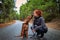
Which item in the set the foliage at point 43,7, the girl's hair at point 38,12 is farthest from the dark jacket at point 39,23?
the foliage at point 43,7

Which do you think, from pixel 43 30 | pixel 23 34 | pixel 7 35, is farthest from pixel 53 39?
pixel 7 35

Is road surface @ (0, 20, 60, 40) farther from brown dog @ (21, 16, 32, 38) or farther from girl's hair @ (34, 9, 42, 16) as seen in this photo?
girl's hair @ (34, 9, 42, 16)

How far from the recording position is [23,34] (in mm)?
3350

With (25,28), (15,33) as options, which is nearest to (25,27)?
(25,28)

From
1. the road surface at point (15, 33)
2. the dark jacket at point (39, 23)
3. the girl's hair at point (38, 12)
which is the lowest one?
the road surface at point (15, 33)

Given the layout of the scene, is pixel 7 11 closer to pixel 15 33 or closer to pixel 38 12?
pixel 15 33

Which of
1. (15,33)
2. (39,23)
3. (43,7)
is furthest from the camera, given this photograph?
(43,7)

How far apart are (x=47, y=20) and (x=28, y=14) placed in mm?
278

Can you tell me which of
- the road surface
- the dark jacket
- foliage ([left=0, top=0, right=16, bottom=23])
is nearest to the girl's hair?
the dark jacket

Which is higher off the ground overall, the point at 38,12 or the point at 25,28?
the point at 38,12

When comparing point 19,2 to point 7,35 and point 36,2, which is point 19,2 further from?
point 7,35

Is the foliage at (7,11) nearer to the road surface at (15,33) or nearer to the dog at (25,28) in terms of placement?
the road surface at (15,33)

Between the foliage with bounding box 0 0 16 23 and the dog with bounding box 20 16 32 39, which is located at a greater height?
the foliage with bounding box 0 0 16 23

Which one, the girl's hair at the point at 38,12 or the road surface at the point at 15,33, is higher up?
the girl's hair at the point at 38,12
